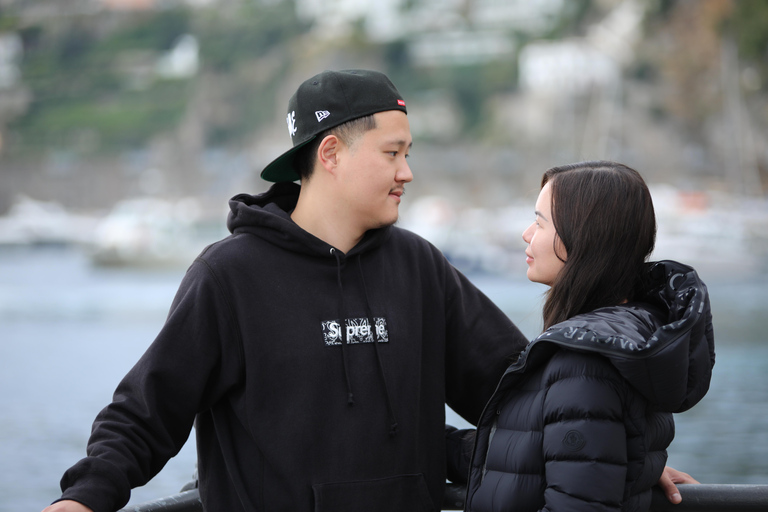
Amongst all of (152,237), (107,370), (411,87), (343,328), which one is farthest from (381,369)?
(411,87)

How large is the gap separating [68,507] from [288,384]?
13.8 inches

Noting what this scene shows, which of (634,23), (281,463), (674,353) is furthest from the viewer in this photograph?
(634,23)

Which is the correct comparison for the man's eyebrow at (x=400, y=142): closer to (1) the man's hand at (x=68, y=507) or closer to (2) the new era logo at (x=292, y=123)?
(2) the new era logo at (x=292, y=123)

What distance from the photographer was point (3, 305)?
110 feet

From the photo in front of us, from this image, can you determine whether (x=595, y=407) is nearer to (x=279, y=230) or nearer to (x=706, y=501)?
(x=706, y=501)

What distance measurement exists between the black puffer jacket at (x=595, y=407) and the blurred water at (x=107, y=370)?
1.87 feet

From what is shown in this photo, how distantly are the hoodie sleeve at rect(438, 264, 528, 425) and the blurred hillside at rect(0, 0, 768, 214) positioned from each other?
30.4 metres

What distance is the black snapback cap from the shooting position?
1.37 meters

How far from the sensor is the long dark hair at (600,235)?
1.20 m

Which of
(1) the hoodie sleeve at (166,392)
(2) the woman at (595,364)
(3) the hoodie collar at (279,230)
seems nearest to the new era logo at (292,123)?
(3) the hoodie collar at (279,230)

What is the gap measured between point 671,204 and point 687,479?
30.7 meters

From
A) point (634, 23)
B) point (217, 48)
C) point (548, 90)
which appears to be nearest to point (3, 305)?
point (217, 48)

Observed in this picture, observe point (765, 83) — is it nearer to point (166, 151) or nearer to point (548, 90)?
point (548, 90)

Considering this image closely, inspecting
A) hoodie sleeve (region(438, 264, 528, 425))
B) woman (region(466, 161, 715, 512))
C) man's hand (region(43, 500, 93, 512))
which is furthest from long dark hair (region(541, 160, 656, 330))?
man's hand (region(43, 500, 93, 512))
